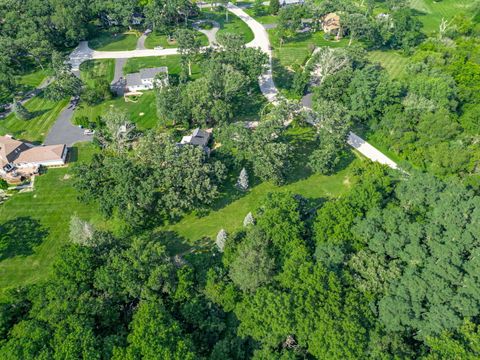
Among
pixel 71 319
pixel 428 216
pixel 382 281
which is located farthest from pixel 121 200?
pixel 428 216

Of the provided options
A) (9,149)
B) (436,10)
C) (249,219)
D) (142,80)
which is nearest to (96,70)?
(142,80)

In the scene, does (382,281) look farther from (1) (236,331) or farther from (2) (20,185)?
(2) (20,185)

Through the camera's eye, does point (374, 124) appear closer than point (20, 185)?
No

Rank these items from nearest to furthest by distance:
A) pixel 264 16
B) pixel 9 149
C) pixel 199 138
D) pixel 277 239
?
pixel 277 239 < pixel 9 149 < pixel 199 138 < pixel 264 16

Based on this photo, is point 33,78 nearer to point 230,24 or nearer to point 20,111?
point 20,111

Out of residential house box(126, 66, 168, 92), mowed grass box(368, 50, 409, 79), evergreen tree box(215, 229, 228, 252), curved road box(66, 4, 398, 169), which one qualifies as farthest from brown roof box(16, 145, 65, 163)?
mowed grass box(368, 50, 409, 79)

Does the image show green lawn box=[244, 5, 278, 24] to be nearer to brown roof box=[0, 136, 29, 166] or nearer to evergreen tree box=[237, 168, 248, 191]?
evergreen tree box=[237, 168, 248, 191]
